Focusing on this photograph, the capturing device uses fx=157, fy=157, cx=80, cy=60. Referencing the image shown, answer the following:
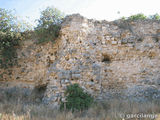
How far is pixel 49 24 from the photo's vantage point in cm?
801

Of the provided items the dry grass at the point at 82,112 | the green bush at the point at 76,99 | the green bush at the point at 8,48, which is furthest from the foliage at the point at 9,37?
the green bush at the point at 76,99

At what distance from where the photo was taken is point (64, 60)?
689 centimetres

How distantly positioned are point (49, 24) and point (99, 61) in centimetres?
320

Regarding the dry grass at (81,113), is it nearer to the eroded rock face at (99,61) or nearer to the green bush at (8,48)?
the eroded rock face at (99,61)

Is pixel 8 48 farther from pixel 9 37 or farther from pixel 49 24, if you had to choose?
pixel 49 24

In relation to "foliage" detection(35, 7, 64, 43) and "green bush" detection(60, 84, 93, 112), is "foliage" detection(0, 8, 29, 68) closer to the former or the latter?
"foliage" detection(35, 7, 64, 43)

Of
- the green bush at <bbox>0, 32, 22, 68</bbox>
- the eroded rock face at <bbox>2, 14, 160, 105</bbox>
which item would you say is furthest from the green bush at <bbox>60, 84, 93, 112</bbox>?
the green bush at <bbox>0, 32, 22, 68</bbox>

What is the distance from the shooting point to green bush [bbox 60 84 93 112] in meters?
5.40

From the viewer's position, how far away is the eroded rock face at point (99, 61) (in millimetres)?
6617

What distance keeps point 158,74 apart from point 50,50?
17.4ft

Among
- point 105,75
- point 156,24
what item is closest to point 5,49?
point 105,75

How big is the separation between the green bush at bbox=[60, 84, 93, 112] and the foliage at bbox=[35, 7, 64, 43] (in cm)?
323

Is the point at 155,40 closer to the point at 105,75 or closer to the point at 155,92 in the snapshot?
the point at 155,92

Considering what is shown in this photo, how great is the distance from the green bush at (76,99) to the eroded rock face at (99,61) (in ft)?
1.50
